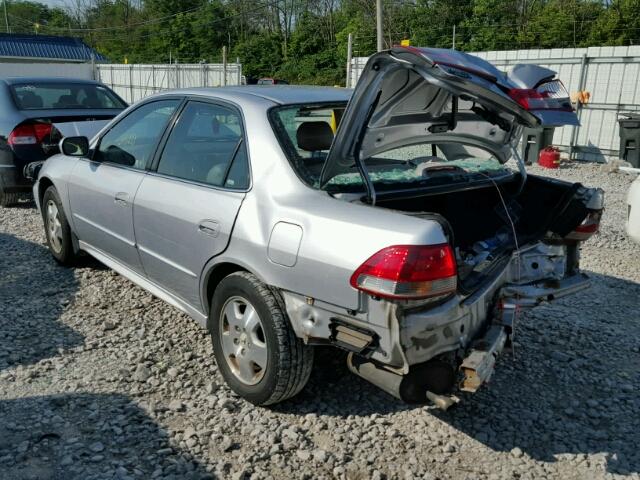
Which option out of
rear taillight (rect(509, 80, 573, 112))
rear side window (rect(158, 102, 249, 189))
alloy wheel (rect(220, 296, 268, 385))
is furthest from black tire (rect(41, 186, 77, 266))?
rear taillight (rect(509, 80, 573, 112))

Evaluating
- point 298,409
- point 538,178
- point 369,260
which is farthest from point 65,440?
point 538,178

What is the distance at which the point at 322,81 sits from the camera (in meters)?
35.6

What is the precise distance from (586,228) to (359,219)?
66.5 inches

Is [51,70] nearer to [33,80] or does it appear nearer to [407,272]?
[33,80]

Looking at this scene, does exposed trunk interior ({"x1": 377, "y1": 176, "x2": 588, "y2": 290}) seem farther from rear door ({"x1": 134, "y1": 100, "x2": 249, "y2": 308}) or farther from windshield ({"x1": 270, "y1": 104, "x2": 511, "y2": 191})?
rear door ({"x1": 134, "y1": 100, "x2": 249, "y2": 308})

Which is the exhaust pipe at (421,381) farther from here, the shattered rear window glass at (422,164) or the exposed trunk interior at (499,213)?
the shattered rear window glass at (422,164)

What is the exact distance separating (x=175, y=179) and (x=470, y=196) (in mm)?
1851

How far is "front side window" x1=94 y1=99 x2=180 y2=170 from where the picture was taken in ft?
13.4

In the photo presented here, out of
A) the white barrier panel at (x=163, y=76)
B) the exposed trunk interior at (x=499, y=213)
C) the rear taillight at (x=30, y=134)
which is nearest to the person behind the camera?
the exposed trunk interior at (x=499, y=213)

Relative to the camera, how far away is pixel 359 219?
2.72 m

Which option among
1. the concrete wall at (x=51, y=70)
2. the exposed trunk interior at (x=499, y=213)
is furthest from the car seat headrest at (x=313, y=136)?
the concrete wall at (x=51, y=70)

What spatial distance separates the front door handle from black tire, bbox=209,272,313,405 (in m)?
1.21

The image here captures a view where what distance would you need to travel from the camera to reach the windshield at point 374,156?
10.4 ft

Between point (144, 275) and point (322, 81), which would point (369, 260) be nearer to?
point (144, 275)
